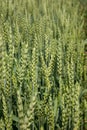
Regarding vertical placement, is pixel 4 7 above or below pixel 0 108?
above

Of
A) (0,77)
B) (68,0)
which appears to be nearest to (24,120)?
(0,77)

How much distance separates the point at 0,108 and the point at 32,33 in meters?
0.91

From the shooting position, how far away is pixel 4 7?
109 inches

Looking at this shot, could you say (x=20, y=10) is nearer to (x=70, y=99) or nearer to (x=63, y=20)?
(x=63, y=20)

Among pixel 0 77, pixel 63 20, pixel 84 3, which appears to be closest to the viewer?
pixel 0 77

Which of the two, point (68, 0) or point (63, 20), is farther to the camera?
point (68, 0)

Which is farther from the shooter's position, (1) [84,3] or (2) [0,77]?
(1) [84,3]

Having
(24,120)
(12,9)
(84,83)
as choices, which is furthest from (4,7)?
(24,120)

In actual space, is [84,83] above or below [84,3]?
below

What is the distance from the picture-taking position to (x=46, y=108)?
4.15 ft

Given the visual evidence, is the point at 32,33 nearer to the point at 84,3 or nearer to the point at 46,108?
the point at 46,108

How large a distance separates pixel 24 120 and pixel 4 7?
2159 mm

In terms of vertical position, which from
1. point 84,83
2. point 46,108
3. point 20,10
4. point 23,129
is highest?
point 20,10

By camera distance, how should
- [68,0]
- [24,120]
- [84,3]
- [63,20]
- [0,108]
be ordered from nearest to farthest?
[24,120] → [0,108] → [63,20] → [68,0] → [84,3]
